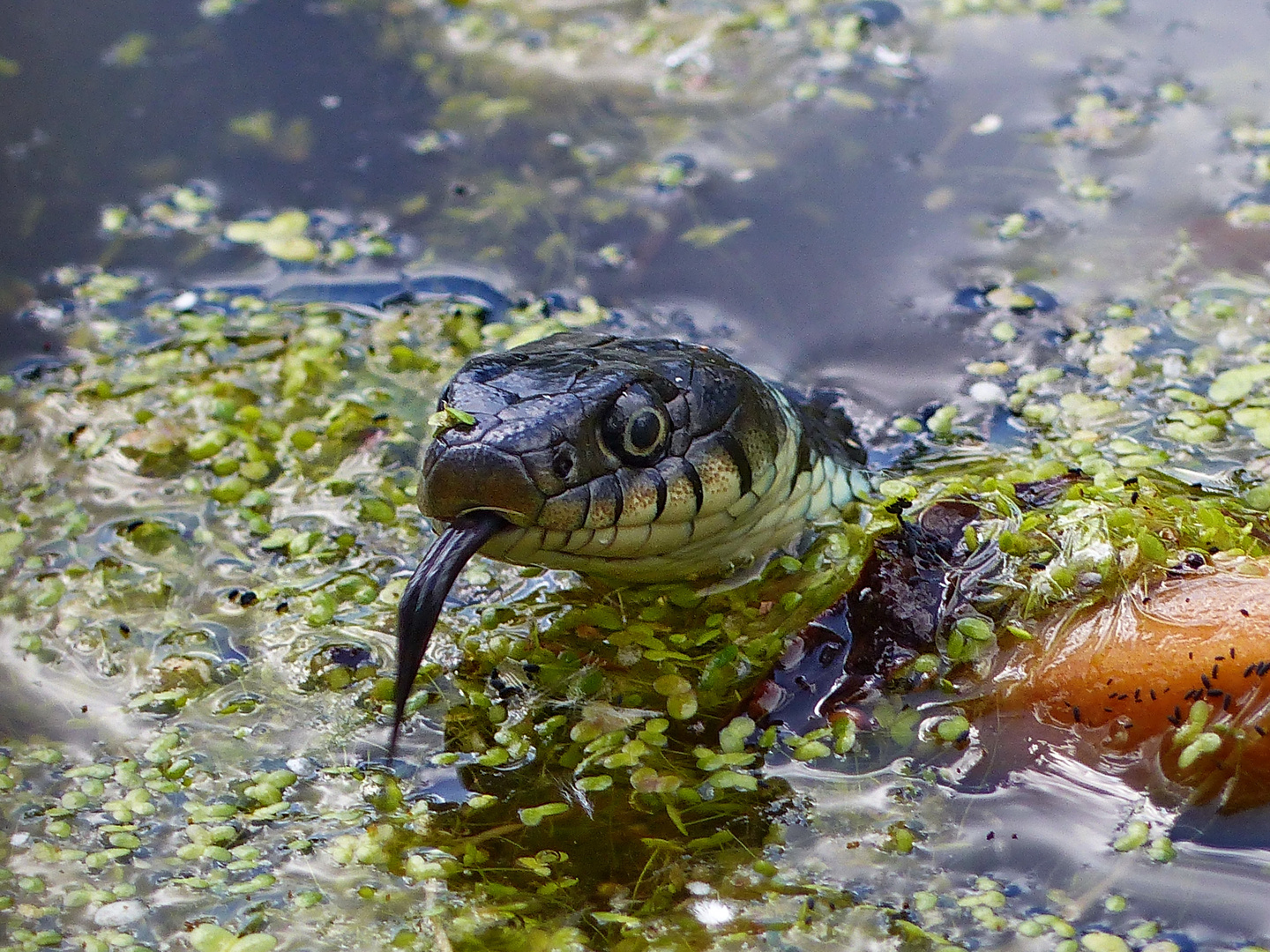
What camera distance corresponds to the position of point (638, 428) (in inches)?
111

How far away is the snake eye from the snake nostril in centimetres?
14

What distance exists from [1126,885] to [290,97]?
469 centimetres

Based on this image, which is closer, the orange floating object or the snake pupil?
the orange floating object

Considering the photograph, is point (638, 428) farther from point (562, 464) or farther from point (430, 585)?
point (430, 585)

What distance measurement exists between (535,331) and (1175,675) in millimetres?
2400

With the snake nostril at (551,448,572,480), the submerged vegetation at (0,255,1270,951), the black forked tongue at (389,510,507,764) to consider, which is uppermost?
the snake nostril at (551,448,572,480)

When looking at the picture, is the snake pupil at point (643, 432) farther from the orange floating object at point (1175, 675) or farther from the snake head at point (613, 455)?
the orange floating object at point (1175, 675)

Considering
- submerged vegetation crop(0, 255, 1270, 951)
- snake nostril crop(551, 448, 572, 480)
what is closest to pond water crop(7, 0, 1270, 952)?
submerged vegetation crop(0, 255, 1270, 951)

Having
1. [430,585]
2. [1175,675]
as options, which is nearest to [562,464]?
[430,585]

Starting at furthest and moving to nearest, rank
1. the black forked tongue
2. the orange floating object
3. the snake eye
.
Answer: the snake eye < the orange floating object < the black forked tongue

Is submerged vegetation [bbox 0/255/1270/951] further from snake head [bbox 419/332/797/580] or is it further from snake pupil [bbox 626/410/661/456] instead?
A: snake pupil [bbox 626/410/661/456]

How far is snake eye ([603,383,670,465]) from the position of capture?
2801 millimetres

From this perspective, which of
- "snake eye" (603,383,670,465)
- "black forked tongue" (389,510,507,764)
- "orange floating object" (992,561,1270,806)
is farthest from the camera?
"snake eye" (603,383,670,465)

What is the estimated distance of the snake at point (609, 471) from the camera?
8.54ft
